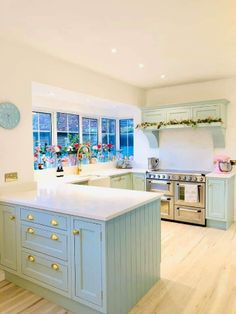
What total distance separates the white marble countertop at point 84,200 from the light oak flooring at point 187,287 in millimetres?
913

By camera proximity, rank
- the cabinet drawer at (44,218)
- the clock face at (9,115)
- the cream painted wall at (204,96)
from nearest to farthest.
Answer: the cabinet drawer at (44,218) → the clock face at (9,115) → the cream painted wall at (204,96)

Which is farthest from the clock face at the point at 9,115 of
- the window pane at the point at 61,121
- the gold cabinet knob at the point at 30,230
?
the window pane at the point at 61,121

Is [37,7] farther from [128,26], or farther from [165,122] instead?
[165,122]

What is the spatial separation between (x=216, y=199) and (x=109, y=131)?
2.88 meters

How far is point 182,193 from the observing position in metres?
4.61

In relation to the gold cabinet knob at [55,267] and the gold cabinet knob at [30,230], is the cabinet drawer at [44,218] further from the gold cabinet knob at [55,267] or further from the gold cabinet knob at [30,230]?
the gold cabinet knob at [55,267]

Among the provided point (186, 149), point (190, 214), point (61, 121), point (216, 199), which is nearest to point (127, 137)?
point (186, 149)

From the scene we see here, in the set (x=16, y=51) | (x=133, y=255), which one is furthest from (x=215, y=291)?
(x=16, y=51)

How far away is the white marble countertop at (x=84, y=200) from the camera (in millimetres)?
2102

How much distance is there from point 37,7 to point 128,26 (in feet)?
2.80

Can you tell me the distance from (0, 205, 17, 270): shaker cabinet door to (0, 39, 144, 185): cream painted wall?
0.37 m

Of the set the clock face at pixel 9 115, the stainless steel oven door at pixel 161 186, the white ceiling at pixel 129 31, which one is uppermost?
the white ceiling at pixel 129 31

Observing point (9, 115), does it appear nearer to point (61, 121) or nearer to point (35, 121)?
point (35, 121)

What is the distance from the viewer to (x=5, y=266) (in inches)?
109
